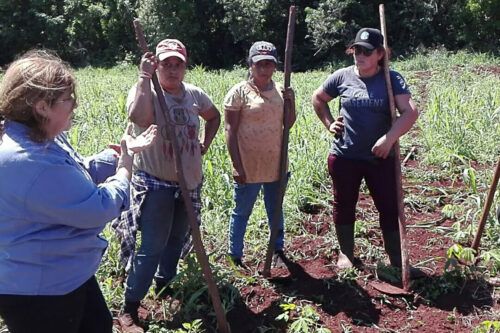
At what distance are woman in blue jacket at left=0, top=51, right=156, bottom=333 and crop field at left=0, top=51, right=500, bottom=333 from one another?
99cm

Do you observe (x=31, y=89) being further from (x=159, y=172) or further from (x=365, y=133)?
(x=365, y=133)

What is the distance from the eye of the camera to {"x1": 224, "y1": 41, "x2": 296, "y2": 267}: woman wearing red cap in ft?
12.1

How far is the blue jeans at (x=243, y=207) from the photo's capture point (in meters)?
3.84

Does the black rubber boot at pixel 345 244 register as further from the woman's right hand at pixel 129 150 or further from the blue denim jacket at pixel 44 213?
the blue denim jacket at pixel 44 213

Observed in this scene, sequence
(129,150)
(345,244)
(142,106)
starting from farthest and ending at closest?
(345,244) < (142,106) < (129,150)

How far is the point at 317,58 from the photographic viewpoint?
23.3m

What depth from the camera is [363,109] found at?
364 cm

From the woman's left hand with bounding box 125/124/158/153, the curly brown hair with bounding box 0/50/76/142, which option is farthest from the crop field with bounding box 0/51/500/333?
the curly brown hair with bounding box 0/50/76/142

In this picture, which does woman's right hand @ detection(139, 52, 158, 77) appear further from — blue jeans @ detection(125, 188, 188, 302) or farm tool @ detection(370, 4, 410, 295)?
farm tool @ detection(370, 4, 410, 295)

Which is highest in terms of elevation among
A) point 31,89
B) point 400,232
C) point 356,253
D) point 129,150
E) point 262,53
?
point 262,53

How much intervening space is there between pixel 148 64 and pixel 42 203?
3.61 ft

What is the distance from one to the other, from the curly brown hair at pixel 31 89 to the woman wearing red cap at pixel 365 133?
1.96 metres

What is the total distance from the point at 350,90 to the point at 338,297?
119cm

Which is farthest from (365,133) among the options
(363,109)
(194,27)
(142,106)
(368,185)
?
(194,27)
